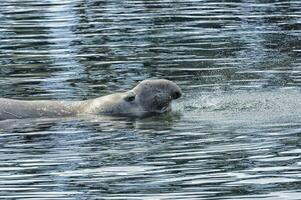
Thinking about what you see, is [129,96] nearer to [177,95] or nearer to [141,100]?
[141,100]

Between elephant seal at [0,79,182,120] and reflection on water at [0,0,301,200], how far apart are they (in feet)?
1.00

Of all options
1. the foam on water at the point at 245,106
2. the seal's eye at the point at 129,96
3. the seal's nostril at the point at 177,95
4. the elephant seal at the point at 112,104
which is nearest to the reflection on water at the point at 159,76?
the foam on water at the point at 245,106

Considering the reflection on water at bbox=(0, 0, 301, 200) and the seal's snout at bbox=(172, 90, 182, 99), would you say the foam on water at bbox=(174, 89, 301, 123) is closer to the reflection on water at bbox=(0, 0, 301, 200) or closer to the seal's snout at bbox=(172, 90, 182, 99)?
the reflection on water at bbox=(0, 0, 301, 200)

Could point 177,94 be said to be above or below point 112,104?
above

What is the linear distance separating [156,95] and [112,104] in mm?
657

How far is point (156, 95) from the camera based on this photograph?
58.7ft

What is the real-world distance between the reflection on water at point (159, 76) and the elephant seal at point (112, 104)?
306 mm

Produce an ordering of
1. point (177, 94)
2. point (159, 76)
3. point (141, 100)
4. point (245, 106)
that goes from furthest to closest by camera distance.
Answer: point (159, 76)
point (141, 100)
point (177, 94)
point (245, 106)

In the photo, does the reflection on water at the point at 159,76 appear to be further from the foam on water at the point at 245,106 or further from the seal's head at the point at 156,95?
the seal's head at the point at 156,95

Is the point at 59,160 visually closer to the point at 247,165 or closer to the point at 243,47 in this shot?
the point at 247,165

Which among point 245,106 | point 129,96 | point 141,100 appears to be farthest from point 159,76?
point 245,106

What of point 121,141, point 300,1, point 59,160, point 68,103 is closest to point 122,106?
point 68,103

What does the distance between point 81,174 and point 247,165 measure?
1.81 metres

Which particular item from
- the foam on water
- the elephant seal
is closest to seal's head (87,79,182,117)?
the elephant seal
